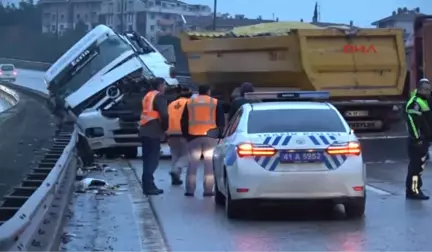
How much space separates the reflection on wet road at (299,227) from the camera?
400 inches

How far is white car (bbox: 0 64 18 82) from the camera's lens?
71.7 meters

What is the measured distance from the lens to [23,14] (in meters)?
95.2

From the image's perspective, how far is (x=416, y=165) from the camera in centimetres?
1398

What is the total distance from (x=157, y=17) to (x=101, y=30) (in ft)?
267

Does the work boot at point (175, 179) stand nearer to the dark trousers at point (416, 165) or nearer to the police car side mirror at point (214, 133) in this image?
the police car side mirror at point (214, 133)

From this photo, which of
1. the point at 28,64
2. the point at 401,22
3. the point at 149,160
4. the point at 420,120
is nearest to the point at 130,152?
the point at 149,160

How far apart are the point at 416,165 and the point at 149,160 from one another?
13.6 feet

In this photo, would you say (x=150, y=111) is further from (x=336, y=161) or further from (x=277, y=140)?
(x=336, y=161)

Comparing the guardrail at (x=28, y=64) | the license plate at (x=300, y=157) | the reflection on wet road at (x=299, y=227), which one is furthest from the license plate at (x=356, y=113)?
the guardrail at (x=28, y=64)

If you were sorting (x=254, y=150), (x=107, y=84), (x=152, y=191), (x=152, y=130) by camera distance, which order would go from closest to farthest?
(x=254, y=150) → (x=152, y=191) → (x=152, y=130) → (x=107, y=84)

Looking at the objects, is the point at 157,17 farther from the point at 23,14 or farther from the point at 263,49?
the point at 263,49

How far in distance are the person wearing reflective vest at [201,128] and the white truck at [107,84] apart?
842 centimetres

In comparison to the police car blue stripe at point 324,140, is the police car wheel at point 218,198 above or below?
below

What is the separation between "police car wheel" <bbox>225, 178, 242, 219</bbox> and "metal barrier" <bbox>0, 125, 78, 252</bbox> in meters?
1.94
